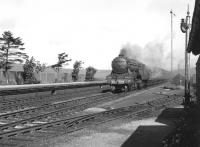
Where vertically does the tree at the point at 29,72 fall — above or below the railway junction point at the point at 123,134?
above

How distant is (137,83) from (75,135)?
25.8 metres

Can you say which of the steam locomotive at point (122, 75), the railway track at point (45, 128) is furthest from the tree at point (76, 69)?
the railway track at point (45, 128)

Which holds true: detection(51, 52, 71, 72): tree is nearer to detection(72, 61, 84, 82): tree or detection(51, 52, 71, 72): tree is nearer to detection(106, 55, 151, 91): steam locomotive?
detection(72, 61, 84, 82): tree

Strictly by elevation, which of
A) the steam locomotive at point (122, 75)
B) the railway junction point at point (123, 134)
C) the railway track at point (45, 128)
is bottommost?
the railway junction point at point (123, 134)

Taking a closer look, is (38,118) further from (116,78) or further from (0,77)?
(0,77)

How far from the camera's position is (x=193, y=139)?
898 cm

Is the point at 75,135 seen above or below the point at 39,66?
below

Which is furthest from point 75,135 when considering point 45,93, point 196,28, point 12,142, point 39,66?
point 39,66

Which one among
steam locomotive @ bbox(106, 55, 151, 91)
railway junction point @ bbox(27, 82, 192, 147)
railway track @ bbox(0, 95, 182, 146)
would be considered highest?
steam locomotive @ bbox(106, 55, 151, 91)

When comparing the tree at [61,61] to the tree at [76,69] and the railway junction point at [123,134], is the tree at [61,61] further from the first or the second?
the railway junction point at [123,134]

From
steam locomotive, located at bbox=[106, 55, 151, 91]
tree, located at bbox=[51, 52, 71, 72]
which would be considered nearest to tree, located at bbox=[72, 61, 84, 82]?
tree, located at bbox=[51, 52, 71, 72]

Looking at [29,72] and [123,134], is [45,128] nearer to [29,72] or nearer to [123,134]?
[123,134]

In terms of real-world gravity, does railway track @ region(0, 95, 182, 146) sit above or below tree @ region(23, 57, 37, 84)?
below

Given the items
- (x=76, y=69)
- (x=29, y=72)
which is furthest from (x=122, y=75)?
(x=76, y=69)
